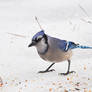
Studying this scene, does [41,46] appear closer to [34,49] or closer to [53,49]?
[53,49]

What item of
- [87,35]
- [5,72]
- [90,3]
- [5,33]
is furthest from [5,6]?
[5,72]

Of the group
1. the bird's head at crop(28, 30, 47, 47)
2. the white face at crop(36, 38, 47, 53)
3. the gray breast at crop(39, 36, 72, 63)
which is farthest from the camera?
the gray breast at crop(39, 36, 72, 63)

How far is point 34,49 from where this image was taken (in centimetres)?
576

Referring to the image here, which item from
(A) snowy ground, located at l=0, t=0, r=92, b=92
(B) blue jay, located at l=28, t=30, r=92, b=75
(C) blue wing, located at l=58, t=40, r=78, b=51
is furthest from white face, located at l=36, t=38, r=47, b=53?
(A) snowy ground, located at l=0, t=0, r=92, b=92

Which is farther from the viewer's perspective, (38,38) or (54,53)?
(54,53)

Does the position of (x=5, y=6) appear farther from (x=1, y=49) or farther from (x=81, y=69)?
(x=81, y=69)

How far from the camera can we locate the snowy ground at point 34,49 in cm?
421

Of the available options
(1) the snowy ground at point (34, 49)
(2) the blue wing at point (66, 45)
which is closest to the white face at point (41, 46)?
(2) the blue wing at point (66, 45)

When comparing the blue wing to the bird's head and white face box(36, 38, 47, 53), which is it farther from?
the bird's head

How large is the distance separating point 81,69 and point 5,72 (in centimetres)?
104

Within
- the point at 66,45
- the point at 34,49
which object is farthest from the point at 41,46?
the point at 34,49

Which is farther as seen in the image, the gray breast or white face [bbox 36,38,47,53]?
the gray breast

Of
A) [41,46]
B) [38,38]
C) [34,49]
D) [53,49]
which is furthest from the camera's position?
[34,49]

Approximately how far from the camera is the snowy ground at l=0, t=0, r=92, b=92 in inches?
166
